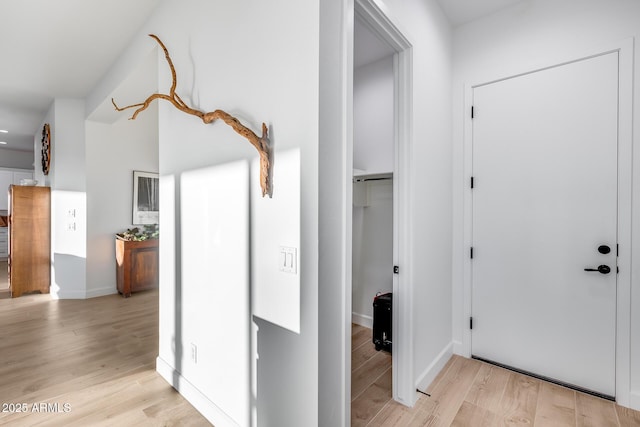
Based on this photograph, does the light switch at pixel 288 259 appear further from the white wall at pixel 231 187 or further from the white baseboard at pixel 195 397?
the white baseboard at pixel 195 397

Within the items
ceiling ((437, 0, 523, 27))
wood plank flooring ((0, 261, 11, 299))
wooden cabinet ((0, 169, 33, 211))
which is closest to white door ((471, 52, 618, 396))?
ceiling ((437, 0, 523, 27))

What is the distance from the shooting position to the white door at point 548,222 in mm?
1946

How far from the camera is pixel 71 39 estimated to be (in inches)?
104

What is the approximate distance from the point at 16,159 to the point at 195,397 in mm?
8904

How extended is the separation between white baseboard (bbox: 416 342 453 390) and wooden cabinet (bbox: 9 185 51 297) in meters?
5.25

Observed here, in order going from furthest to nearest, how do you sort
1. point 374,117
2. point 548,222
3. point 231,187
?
point 374,117 → point 548,222 → point 231,187

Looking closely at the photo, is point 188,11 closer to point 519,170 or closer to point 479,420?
point 519,170

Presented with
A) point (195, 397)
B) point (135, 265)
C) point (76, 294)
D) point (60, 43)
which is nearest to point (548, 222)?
point (195, 397)

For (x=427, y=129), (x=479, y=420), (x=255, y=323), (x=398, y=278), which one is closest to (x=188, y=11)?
(x=427, y=129)

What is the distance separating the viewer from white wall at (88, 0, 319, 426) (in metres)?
1.22

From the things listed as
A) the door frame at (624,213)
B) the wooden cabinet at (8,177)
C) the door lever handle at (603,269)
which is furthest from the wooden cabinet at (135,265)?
the door frame at (624,213)

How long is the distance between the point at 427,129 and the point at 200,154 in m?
1.50

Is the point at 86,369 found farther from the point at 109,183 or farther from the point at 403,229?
the point at 109,183

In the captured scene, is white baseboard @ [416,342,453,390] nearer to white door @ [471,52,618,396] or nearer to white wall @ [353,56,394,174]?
white door @ [471,52,618,396]
